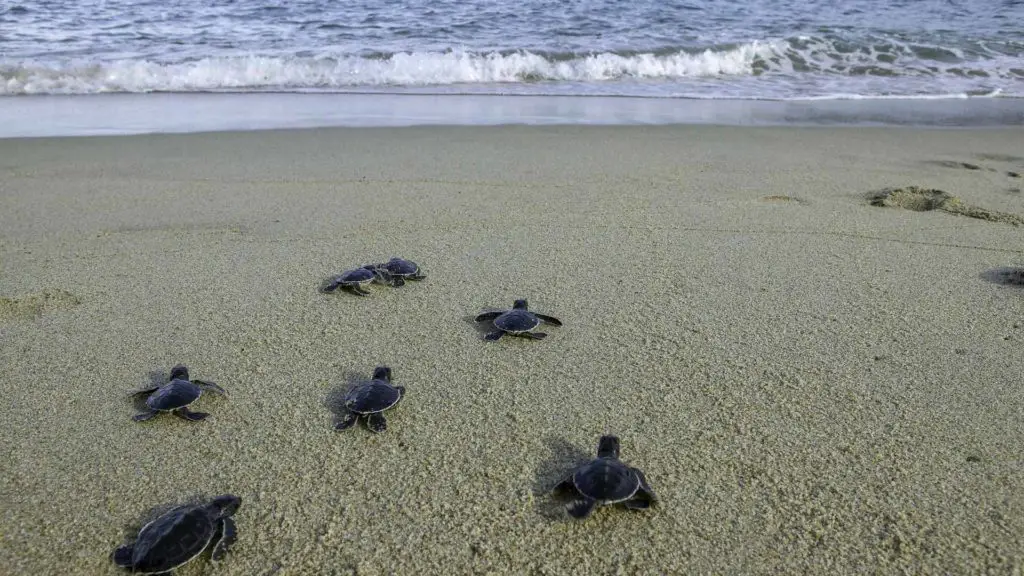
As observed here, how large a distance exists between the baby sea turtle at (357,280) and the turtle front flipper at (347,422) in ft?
3.32

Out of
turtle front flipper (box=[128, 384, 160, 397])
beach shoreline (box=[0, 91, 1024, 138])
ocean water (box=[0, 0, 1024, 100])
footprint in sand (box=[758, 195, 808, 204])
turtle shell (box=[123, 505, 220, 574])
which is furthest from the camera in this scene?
ocean water (box=[0, 0, 1024, 100])

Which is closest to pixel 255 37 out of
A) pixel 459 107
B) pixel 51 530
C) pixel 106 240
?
pixel 459 107

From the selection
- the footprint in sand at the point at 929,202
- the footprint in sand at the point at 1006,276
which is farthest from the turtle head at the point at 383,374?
the footprint in sand at the point at 929,202

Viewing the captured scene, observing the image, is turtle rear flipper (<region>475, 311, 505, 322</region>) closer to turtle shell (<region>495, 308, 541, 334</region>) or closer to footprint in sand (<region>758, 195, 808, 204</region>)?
turtle shell (<region>495, 308, 541, 334</region>)

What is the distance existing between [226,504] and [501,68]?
8.63 m

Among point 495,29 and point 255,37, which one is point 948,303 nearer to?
point 495,29

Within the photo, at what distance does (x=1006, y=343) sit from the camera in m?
2.89

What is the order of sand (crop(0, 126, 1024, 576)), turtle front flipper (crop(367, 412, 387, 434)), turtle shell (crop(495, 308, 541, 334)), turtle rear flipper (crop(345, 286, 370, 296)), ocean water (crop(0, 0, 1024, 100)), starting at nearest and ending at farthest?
sand (crop(0, 126, 1024, 576)) < turtle front flipper (crop(367, 412, 387, 434)) < turtle shell (crop(495, 308, 541, 334)) < turtle rear flipper (crop(345, 286, 370, 296)) < ocean water (crop(0, 0, 1024, 100))

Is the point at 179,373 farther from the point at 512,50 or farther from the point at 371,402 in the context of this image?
the point at 512,50

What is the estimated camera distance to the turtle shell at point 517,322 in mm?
2893

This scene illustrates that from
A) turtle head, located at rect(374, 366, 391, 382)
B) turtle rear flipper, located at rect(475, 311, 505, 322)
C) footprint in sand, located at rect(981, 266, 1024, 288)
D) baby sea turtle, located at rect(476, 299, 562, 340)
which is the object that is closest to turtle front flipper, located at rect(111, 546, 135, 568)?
turtle head, located at rect(374, 366, 391, 382)

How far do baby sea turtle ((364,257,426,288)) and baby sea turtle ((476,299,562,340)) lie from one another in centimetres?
62

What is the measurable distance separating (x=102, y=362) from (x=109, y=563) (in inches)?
46.3

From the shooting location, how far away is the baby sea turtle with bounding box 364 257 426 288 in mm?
3408
